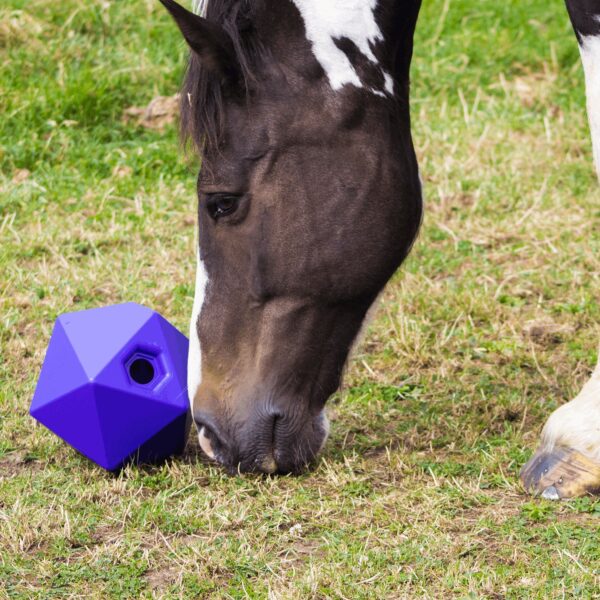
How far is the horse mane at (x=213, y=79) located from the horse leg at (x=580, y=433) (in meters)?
0.87

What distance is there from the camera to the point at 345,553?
288 cm

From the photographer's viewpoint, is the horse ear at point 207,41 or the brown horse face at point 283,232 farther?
the brown horse face at point 283,232

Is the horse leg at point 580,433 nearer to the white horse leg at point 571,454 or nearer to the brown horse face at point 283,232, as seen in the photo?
the white horse leg at point 571,454

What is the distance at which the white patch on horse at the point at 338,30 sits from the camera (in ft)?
9.91

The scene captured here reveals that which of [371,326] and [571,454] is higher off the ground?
[571,454]

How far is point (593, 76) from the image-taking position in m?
3.02

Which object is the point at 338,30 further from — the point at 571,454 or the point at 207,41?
the point at 571,454

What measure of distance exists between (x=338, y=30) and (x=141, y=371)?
1194mm

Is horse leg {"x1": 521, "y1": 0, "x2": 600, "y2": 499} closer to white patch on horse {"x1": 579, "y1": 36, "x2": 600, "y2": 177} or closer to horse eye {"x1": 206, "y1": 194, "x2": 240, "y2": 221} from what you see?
white patch on horse {"x1": 579, "y1": 36, "x2": 600, "y2": 177}

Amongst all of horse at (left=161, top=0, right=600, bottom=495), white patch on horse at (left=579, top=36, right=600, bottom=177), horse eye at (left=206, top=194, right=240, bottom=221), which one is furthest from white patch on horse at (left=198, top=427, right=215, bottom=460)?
white patch on horse at (left=579, top=36, right=600, bottom=177)

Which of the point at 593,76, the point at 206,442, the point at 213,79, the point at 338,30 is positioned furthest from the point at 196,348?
the point at 593,76

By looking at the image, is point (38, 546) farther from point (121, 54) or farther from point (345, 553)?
point (121, 54)

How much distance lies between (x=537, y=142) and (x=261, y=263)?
345 cm

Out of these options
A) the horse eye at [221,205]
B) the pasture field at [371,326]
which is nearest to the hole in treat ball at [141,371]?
the pasture field at [371,326]
